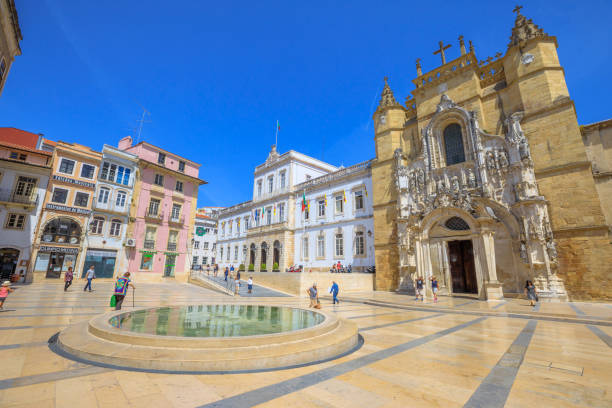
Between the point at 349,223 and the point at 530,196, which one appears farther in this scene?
the point at 349,223

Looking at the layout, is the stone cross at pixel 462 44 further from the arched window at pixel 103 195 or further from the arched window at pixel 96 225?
the arched window at pixel 96 225

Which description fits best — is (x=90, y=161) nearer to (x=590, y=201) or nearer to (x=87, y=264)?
(x=87, y=264)

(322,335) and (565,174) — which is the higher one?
(565,174)

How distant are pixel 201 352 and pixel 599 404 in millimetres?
5548

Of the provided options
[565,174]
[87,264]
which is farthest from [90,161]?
[565,174]

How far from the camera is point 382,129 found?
23781mm

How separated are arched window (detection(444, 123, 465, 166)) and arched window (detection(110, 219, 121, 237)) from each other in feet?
93.2

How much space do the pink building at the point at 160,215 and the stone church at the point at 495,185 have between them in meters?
20.0

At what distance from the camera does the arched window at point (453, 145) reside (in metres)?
19.3

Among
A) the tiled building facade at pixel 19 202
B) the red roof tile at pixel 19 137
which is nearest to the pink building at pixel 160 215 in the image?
the tiled building facade at pixel 19 202

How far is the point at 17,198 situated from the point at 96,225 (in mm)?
5224

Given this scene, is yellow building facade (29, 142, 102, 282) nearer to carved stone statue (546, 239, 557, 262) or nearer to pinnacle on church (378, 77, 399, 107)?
pinnacle on church (378, 77, 399, 107)

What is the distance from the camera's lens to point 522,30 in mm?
17734

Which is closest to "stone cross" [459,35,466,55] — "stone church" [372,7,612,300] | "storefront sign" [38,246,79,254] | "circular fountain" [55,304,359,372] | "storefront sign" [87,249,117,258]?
"stone church" [372,7,612,300]
